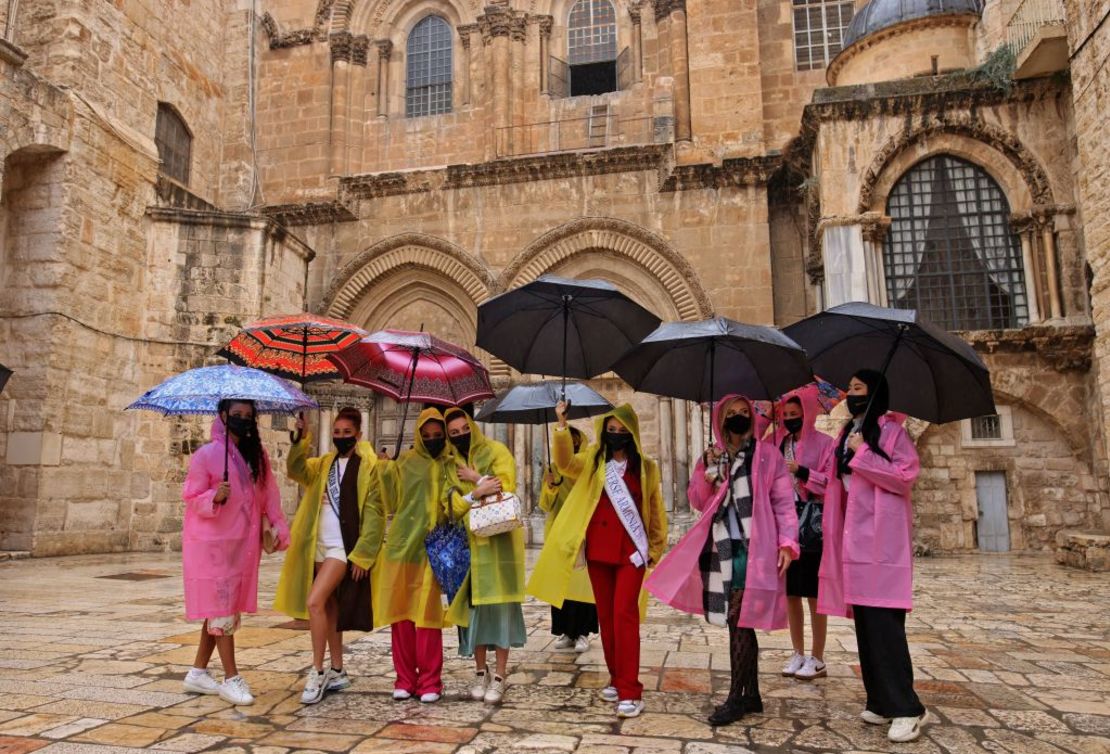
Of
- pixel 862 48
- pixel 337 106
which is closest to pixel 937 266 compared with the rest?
pixel 862 48

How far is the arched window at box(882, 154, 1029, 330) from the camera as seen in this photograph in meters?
14.1

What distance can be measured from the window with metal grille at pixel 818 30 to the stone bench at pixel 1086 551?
10.4 meters

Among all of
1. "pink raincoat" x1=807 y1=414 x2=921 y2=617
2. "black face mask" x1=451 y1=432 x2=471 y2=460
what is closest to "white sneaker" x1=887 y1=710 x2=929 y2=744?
"pink raincoat" x1=807 y1=414 x2=921 y2=617

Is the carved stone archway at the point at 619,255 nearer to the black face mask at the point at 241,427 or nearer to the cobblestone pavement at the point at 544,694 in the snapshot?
the cobblestone pavement at the point at 544,694

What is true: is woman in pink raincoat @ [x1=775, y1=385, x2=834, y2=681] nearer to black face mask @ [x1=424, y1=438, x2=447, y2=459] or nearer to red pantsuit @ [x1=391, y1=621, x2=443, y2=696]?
black face mask @ [x1=424, y1=438, x2=447, y2=459]

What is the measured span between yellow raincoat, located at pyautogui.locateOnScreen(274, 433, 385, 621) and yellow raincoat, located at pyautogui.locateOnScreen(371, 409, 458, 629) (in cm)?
7

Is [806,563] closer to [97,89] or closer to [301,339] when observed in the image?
[301,339]

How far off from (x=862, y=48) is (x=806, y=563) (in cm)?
1300

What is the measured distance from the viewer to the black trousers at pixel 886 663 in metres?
3.95

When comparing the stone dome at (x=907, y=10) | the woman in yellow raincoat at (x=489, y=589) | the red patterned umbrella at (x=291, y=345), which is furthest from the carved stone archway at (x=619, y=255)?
the woman in yellow raincoat at (x=489, y=589)

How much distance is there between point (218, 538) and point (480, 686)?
5.66 ft

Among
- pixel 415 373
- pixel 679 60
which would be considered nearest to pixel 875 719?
pixel 415 373

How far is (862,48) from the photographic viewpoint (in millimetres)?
15047

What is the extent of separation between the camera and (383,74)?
18766mm
